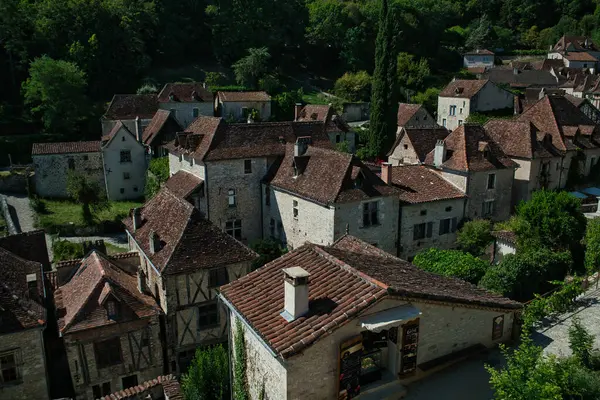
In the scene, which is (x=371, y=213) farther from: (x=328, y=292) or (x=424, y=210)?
(x=328, y=292)

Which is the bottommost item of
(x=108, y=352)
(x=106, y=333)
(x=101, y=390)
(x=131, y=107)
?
(x=101, y=390)

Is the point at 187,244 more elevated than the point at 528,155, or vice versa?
the point at 528,155

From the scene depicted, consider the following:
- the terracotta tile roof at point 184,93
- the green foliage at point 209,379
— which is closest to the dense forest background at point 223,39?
the terracotta tile roof at point 184,93

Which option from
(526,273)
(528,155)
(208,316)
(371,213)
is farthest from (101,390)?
(528,155)

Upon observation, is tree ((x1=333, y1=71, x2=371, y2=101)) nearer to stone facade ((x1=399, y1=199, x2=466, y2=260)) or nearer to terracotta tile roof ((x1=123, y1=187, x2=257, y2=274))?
stone facade ((x1=399, y1=199, x2=466, y2=260))

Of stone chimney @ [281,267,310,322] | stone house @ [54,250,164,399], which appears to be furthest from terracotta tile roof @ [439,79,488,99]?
stone chimney @ [281,267,310,322]

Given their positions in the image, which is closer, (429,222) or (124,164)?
(429,222)
